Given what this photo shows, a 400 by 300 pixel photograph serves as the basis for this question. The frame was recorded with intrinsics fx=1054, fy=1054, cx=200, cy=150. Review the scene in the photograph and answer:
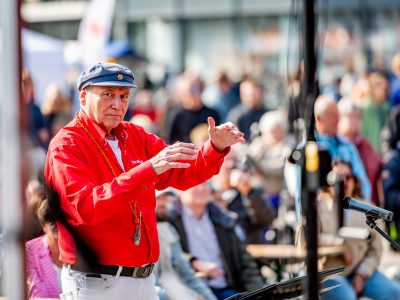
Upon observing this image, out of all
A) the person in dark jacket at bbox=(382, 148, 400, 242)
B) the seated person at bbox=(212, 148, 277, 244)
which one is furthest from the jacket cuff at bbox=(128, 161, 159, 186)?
the person in dark jacket at bbox=(382, 148, 400, 242)

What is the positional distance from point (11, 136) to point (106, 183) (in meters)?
1.35

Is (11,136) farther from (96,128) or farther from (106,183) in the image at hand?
(96,128)

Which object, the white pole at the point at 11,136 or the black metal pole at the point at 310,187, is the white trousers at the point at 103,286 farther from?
the white pole at the point at 11,136

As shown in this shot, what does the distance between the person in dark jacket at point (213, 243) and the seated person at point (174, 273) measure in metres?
0.28

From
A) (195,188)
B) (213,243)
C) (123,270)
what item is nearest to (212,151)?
(123,270)

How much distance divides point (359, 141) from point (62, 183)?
20.2 ft

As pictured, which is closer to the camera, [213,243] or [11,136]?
[11,136]

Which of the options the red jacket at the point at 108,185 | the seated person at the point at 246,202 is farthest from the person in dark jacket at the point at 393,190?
the red jacket at the point at 108,185

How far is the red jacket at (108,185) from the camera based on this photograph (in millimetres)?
4094

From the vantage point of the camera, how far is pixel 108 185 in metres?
4.11

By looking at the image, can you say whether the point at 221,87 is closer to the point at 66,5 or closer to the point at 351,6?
the point at 351,6

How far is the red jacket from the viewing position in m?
4.09

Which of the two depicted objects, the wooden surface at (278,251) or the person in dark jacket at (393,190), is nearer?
the wooden surface at (278,251)

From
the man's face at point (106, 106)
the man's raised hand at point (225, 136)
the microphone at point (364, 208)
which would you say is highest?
the man's face at point (106, 106)
